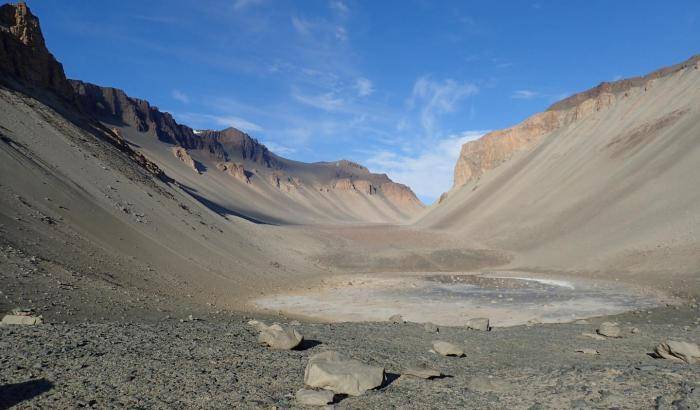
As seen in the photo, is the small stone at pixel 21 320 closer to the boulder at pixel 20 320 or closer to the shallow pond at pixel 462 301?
the boulder at pixel 20 320

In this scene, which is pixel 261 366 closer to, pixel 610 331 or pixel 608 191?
pixel 610 331

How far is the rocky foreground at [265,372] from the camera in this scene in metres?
5.03

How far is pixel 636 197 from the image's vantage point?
35156 mm

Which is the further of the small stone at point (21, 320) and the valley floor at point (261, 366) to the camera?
the small stone at point (21, 320)

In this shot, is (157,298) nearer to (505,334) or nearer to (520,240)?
(505,334)

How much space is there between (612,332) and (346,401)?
26.5ft

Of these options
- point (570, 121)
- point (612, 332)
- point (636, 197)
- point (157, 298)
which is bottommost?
point (157, 298)

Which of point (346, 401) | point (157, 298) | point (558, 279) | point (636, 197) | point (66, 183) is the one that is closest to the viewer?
point (346, 401)

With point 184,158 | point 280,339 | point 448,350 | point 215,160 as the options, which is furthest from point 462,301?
point 215,160

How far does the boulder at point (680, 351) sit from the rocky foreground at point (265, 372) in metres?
0.18

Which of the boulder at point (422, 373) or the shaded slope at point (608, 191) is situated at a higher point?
the shaded slope at point (608, 191)

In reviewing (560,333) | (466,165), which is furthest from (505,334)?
(466,165)

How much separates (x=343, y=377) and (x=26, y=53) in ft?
120

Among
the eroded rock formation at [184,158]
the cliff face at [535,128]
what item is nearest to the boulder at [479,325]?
the cliff face at [535,128]
